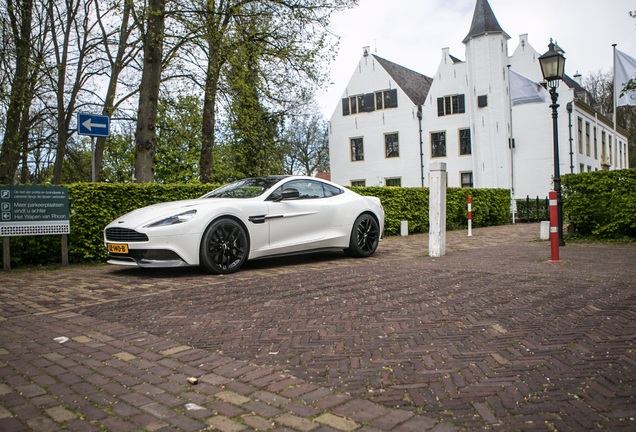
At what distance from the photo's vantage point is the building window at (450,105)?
101 feet

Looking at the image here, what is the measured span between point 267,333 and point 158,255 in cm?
324

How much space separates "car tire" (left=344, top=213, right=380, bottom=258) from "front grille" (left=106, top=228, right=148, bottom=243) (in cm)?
367

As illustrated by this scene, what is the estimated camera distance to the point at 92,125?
9.30 metres

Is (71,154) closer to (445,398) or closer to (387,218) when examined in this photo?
(387,218)

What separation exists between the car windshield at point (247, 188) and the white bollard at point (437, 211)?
3.13m

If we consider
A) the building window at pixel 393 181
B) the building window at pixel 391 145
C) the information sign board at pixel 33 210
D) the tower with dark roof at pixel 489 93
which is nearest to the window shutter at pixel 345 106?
the building window at pixel 391 145

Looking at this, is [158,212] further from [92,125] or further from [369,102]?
[369,102]

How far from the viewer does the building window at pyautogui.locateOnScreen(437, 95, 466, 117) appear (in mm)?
30656

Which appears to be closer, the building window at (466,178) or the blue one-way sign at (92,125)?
the blue one-way sign at (92,125)

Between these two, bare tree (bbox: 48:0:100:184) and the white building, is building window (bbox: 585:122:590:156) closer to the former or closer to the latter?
the white building

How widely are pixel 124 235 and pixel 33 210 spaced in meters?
2.11

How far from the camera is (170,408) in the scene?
2.50 m

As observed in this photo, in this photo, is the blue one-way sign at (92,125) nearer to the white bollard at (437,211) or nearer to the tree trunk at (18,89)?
the white bollard at (437,211)

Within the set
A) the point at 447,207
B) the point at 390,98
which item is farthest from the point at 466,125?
the point at 447,207
